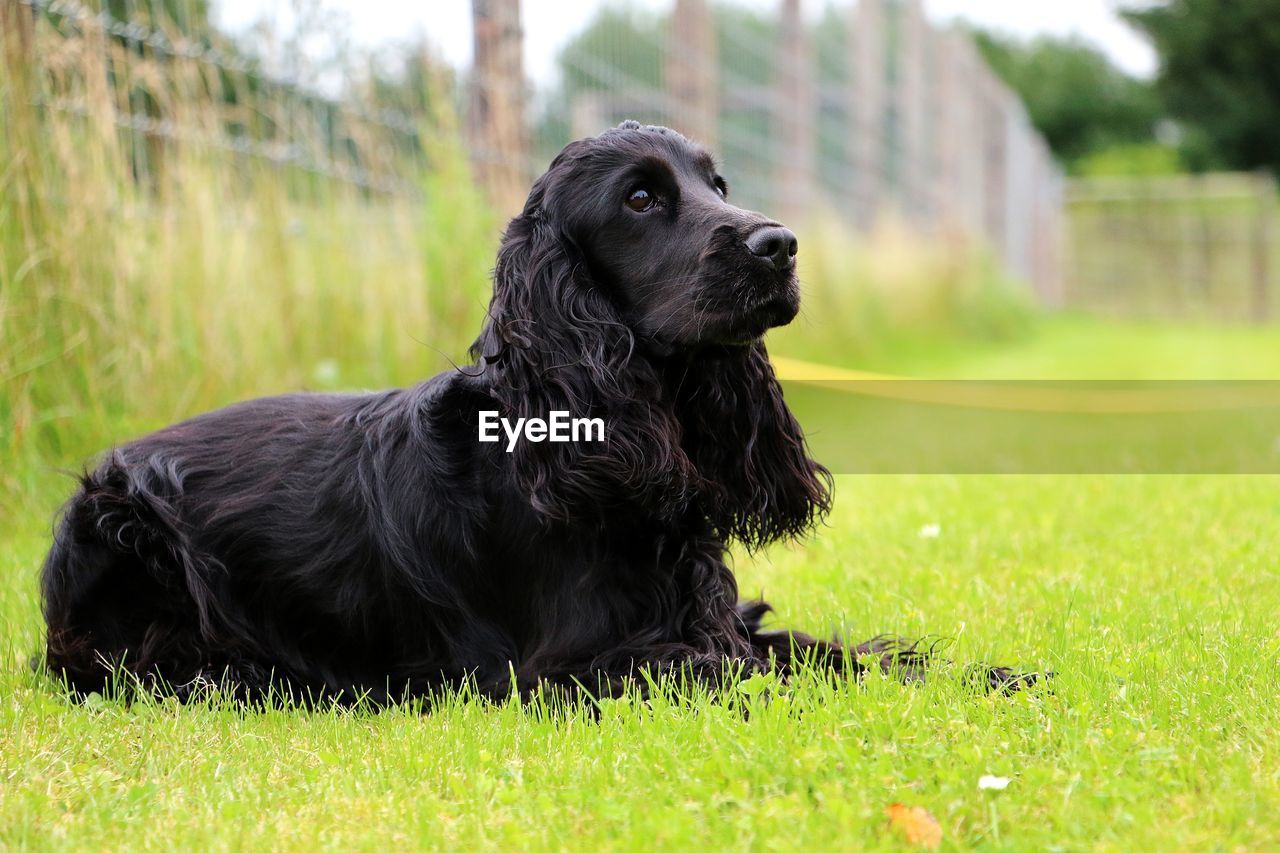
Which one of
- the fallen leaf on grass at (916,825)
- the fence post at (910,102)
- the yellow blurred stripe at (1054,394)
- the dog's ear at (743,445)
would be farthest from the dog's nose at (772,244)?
the fence post at (910,102)

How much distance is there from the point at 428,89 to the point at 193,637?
427 cm

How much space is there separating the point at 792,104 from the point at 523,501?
412 inches

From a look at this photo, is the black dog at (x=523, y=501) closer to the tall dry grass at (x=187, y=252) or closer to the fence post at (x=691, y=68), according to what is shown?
the tall dry grass at (x=187, y=252)

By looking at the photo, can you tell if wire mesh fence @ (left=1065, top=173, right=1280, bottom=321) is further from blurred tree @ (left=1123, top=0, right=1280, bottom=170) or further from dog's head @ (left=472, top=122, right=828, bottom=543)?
dog's head @ (left=472, top=122, right=828, bottom=543)

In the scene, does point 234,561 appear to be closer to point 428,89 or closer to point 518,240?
point 518,240

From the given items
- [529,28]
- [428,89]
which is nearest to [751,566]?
[428,89]

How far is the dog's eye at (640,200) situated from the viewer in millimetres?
3125

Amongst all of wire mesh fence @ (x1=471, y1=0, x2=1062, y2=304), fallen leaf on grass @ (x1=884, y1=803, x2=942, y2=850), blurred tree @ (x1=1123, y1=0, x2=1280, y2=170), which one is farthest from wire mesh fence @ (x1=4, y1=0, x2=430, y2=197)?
blurred tree @ (x1=1123, y1=0, x2=1280, y2=170)

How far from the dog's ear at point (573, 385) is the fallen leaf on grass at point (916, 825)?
103 centimetres

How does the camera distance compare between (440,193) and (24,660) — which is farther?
(440,193)

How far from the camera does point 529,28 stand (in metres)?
7.88

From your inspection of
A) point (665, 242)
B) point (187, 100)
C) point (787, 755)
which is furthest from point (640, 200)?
point (187, 100)

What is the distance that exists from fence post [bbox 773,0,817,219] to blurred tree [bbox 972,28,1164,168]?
39.7 m

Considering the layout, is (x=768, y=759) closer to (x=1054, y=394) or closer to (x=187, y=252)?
(x=187, y=252)
